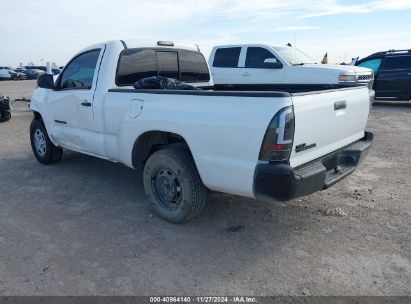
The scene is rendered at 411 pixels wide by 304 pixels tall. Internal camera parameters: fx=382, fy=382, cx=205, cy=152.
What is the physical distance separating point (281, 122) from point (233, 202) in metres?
1.79

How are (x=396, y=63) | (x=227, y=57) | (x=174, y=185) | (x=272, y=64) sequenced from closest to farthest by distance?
(x=174, y=185), (x=272, y=64), (x=227, y=57), (x=396, y=63)

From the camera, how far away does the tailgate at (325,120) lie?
3.08 meters

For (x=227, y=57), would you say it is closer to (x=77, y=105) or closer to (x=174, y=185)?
(x=77, y=105)

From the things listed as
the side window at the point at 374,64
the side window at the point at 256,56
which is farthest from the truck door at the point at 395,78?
the side window at the point at 256,56

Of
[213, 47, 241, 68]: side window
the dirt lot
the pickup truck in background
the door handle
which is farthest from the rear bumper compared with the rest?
[213, 47, 241, 68]: side window

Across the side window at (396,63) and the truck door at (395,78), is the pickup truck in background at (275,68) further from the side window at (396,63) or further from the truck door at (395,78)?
the side window at (396,63)

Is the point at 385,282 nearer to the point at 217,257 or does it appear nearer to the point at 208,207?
the point at 217,257

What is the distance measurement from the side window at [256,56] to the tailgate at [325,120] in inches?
262

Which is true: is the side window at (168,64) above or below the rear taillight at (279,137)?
above

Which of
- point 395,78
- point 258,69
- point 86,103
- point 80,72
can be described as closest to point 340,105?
point 86,103

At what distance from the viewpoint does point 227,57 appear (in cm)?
1121

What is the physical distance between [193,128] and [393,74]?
1172 centimetres

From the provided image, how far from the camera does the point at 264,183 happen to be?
3053 mm

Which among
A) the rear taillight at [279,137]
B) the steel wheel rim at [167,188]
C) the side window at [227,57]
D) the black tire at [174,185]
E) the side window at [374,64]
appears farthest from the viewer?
the side window at [374,64]
